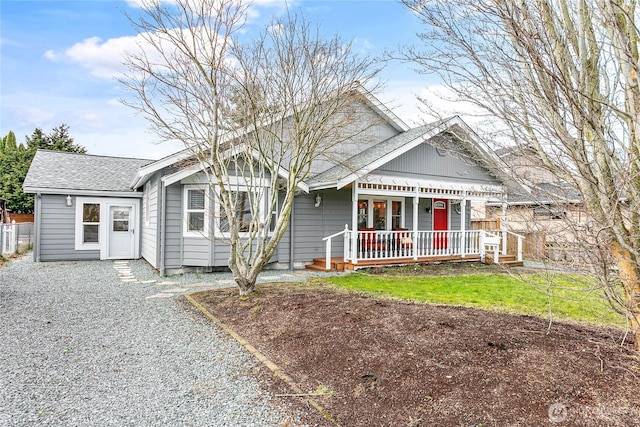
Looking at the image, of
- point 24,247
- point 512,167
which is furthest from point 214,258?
point 24,247

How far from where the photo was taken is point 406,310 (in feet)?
17.9

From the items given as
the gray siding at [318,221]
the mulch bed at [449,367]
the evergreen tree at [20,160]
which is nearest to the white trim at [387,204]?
the gray siding at [318,221]

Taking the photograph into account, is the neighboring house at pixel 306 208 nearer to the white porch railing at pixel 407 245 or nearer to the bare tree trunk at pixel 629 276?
the white porch railing at pixel 407 245

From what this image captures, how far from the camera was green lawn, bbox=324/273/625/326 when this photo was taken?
231 inches

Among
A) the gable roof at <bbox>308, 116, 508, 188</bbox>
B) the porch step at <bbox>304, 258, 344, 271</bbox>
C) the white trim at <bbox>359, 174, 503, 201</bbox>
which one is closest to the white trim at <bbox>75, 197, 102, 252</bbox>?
the porch step at <bbox>304, 258, 344, 271</bbox>

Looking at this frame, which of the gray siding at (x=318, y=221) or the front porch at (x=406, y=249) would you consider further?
the gray siding at (x=318, y=221)

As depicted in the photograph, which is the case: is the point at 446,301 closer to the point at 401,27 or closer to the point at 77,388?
the point at 401,27

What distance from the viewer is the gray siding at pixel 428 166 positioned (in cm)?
1230

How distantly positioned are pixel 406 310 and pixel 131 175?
13690 millimetres

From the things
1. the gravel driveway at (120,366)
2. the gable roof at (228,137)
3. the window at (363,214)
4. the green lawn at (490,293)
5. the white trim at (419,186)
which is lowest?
the gravel driveway at (120,366)

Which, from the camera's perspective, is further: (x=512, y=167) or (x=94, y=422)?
(x=512, y=167)

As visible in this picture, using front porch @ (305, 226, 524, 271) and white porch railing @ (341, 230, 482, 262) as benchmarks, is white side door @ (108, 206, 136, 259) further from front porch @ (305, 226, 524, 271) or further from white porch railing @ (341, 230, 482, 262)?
white porch railing @ (341, 230, 482, 262)

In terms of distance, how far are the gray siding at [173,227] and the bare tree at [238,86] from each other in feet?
8.39

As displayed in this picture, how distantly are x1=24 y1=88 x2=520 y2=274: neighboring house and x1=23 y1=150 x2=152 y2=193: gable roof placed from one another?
4cm
